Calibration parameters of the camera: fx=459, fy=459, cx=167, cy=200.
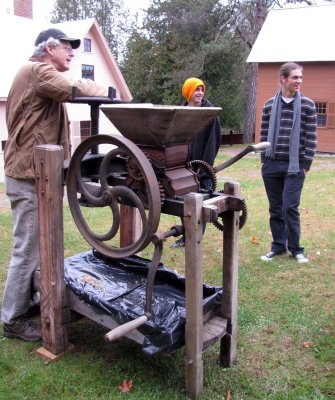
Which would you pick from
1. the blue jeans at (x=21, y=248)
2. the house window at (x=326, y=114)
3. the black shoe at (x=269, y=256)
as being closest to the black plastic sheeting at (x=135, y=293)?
the blue jeans at (x=21, y=248)

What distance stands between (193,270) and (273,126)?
257cm

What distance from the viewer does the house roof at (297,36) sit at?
1856 centimetres

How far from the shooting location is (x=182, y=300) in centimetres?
294

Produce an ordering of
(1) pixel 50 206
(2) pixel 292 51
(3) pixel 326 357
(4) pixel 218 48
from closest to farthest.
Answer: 1. (1) pixel 50 206
2. (3) pixel 326 357
3. (2) pixel 292 51
4. (4) pixel 218 48

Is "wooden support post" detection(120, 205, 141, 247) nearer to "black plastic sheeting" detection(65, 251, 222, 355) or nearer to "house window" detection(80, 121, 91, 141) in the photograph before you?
"black plastic sheeting" detection(65, 251, 222, 355)

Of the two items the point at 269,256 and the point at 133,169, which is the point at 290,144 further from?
the point at 133,169

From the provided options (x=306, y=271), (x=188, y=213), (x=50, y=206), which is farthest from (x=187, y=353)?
(x=306, y=271)

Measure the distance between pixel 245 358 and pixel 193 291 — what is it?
882 mm

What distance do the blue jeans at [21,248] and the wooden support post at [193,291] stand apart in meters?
1.18

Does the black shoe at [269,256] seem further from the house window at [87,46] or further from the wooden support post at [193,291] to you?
the house window at [87,46]

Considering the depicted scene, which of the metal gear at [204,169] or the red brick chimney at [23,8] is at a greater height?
the red brick chimney at [23,8]

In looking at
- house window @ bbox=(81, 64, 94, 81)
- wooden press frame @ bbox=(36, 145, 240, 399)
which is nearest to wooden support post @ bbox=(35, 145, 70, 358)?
wooden press frame @ bbox=(36, 145, 240, 399)

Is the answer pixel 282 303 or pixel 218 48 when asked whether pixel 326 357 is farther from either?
pixel 218 48

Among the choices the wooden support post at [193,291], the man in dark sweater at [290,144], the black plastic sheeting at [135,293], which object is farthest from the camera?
the man in dark sweater at [290,144]
